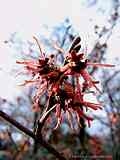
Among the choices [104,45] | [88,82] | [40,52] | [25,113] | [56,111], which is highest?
[40,52]

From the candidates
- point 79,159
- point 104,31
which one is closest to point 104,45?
point 104,31

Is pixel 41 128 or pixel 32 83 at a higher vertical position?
pixel 32 83

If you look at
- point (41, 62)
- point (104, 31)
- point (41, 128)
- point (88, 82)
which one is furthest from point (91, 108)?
point (104, 31)

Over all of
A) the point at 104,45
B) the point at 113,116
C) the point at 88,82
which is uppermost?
the point at 88,82

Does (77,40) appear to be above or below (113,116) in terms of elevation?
above

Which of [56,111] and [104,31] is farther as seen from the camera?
[104,31]

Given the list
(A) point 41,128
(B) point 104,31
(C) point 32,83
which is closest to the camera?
(A) point 41,128

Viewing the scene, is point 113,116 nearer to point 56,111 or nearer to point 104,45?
point 104,45

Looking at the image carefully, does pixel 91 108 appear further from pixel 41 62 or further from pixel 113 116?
pixel 113 116

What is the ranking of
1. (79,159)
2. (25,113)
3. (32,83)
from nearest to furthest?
(32,83)
(79,159)
(25,113)
